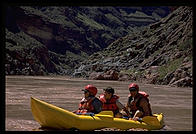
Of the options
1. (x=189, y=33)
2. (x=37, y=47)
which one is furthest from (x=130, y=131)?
(x=37, y=47)

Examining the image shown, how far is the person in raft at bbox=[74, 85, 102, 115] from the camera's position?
9711 mm

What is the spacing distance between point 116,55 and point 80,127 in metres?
68.7

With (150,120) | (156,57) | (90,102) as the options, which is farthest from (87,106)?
(156,57)

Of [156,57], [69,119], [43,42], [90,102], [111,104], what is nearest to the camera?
[69,119]

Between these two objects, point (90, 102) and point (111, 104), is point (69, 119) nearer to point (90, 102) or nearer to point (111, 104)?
point (90, 102)

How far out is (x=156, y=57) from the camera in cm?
6200

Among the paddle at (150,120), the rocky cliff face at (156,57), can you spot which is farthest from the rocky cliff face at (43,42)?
the paddle at (150,120)

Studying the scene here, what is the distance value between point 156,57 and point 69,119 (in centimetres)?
5458

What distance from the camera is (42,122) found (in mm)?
9227

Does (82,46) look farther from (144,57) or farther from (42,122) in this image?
(42,122)

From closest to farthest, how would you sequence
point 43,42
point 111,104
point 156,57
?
point 111,104
point 156,57
point 43,42

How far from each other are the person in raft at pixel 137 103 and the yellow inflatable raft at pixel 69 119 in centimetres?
59

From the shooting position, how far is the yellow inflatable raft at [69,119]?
8.84 metres

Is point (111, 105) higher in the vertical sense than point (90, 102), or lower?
lower
